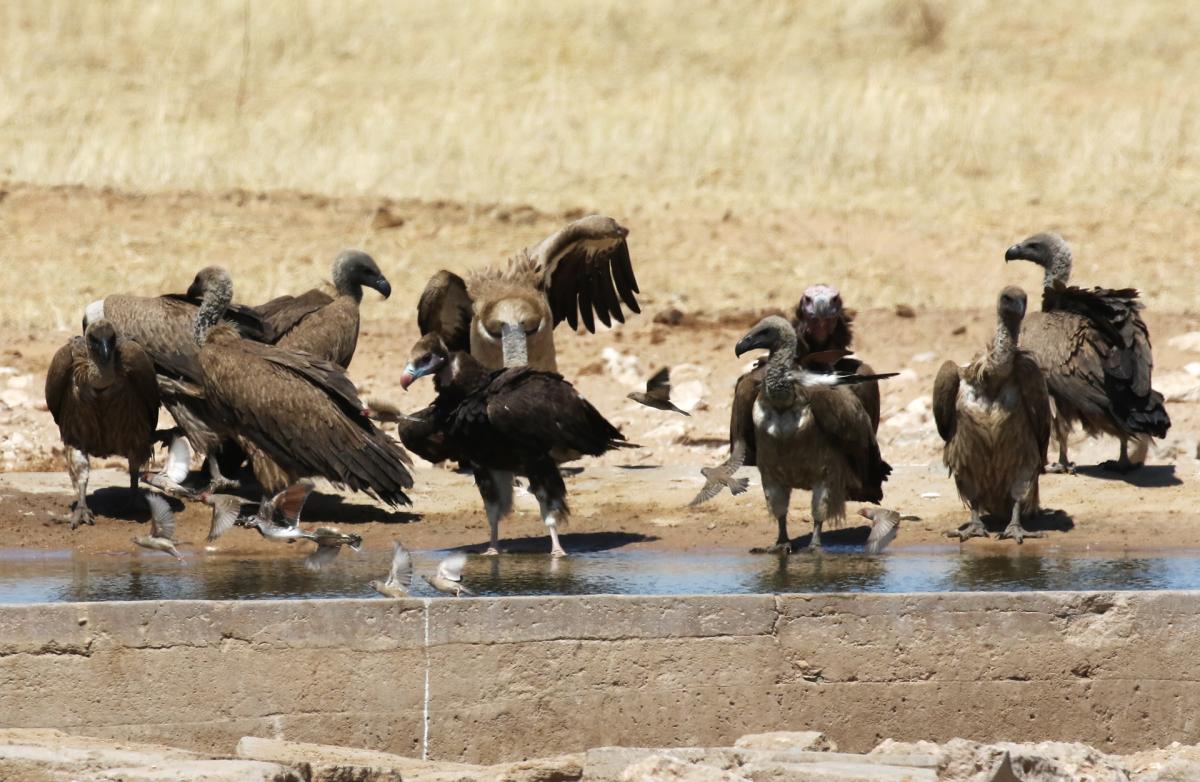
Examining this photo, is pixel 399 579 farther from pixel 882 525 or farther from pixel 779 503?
pixel 779 503

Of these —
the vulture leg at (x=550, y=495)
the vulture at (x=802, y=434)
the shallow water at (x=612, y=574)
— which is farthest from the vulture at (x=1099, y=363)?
the vulture leg at (x=550, y=495)

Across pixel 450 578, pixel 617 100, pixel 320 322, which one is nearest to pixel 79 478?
pixel 320 322

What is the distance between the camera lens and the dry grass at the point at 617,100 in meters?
21.3

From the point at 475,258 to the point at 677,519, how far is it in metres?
8.60

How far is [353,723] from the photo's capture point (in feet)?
23.1

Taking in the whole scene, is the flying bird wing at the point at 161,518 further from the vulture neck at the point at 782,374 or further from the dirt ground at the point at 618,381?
the vulture neck at the point at 782,374

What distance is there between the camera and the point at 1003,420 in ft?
31.9

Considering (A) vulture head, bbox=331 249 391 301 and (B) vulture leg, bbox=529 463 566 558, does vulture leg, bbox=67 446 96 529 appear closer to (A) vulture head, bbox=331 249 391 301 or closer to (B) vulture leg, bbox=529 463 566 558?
(B) vulture leg, bbox=529 463 566 558

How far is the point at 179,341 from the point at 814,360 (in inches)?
154

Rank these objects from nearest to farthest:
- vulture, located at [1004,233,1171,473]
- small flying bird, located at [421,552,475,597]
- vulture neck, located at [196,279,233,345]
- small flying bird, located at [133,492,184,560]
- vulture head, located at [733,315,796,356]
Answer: small flying bird, located at [421,552,475,597] < small flying bird, located at [133,492,184,560] < vulture head, located at [733,315,796,356] < vulture, located at [1004,233,1171,473] < vulture neck, located at [196,279,233,345]

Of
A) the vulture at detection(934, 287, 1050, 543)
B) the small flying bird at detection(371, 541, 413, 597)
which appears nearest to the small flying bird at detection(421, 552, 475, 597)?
the small flying bird at detection(371, 541, 413, 597)

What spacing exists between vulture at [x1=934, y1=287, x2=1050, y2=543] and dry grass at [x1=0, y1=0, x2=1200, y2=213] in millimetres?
10767

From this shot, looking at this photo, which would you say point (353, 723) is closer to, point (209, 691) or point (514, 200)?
point (209, 691)

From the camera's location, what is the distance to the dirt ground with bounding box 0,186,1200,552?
410 inches
